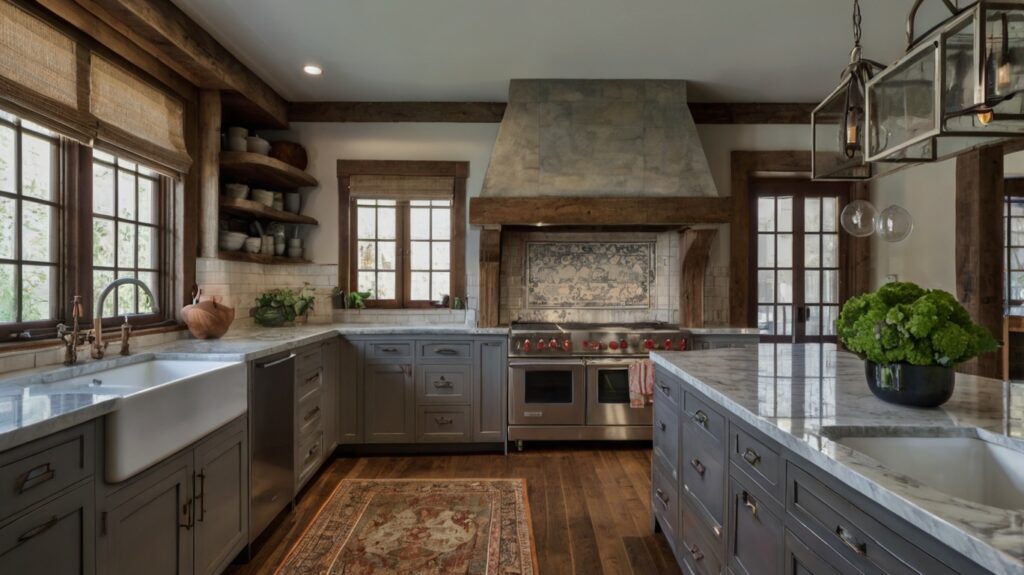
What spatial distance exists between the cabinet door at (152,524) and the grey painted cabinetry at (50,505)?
78mm

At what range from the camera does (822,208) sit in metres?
4.61

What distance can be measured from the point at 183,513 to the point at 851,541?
7.03 ft

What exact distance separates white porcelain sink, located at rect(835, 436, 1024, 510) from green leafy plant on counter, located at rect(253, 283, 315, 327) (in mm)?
3662

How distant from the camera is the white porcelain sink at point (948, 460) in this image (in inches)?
47.6

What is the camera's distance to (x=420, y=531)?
2611 mm

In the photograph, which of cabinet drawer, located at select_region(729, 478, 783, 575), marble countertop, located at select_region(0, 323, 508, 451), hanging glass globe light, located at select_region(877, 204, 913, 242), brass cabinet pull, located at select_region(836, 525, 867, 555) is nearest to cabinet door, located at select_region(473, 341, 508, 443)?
marble countertop, located at select_region(0, 323, 508, 451)

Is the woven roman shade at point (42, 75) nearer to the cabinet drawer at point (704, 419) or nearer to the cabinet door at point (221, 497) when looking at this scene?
the cabinet door at point (221, 497)

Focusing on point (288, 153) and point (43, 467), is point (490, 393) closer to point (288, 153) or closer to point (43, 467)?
point (288, 153)

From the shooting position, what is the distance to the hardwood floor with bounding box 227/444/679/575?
238 cm

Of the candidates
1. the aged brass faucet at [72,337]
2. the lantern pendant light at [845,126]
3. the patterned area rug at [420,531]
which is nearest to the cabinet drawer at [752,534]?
the patterned area rug at [420,531]

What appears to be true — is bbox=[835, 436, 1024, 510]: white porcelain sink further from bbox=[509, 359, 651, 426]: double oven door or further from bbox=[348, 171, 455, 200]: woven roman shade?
bbox=[348, 171, 455, 200]: woven roman shade

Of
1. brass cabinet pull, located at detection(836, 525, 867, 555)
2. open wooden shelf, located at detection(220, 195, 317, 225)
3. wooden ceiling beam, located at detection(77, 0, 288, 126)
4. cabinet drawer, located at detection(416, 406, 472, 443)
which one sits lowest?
cabinet drawer, located at detection(416, 406, 472, 443)

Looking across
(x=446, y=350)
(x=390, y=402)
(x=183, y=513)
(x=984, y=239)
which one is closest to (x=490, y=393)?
(x=446, y=350)

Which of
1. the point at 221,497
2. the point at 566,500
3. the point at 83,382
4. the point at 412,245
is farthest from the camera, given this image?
the point at 412,245
